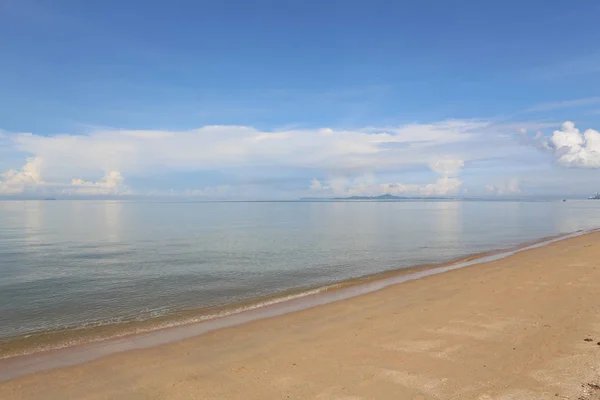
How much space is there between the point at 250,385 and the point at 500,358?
5.37 metres

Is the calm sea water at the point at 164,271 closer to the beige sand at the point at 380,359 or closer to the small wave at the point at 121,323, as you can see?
the small wave at the point at 121,323

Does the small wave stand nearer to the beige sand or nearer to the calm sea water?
the calm sea water

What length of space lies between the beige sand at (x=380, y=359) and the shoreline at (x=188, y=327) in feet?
2.67

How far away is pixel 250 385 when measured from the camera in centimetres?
778

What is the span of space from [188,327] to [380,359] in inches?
280

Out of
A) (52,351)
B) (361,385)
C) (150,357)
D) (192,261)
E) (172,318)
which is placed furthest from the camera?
(192,261)

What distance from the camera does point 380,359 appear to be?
8.66 m

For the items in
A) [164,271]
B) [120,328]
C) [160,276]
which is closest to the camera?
[120,328]

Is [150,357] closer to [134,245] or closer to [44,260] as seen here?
[44,260]

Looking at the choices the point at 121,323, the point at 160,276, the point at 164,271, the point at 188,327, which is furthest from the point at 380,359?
the point at 164,271

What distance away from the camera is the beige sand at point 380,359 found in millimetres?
7293

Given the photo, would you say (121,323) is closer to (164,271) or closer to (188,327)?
(188,327)

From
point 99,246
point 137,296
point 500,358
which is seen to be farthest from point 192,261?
point 500,358

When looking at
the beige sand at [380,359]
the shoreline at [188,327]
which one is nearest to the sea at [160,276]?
the shoreline at [188,327]
